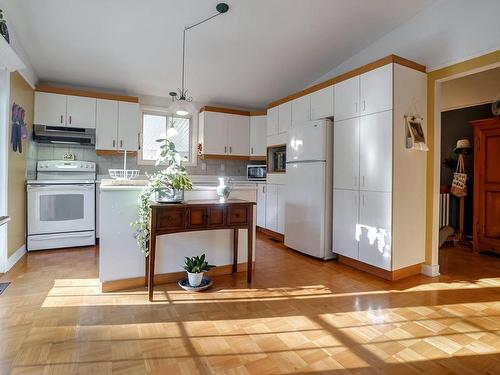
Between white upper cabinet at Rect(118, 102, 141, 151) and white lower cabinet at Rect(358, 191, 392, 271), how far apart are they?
143 inches

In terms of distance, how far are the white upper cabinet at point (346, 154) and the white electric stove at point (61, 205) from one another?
3.50 meters

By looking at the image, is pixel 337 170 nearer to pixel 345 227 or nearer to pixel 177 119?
pixel 345 227

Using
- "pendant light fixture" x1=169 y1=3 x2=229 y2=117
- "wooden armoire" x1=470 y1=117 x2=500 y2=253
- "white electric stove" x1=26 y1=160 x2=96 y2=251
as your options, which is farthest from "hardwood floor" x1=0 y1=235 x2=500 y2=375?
"pendant light fixture" x1=169 y1=3 x2=229 y2=117

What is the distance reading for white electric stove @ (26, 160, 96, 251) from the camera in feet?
12.4

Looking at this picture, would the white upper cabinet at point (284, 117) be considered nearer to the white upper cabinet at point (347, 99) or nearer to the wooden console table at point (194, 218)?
the white upper cabinet at point (347, 99)

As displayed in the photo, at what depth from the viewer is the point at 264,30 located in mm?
3527

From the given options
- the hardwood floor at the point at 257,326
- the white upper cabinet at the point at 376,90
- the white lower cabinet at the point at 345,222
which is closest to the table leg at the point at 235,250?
the hardwood floor at the point at 257,326

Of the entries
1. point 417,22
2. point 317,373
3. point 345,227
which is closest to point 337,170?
point 345,227

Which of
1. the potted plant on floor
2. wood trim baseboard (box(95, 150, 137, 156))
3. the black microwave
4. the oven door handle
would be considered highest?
wood trim baseboard (box(95, 150, 137, 156))

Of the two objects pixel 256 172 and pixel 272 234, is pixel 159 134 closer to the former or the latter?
pixel 256 172

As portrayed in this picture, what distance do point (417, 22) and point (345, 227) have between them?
256cm

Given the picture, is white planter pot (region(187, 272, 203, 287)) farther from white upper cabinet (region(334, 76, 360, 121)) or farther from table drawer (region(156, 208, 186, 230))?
white upper cabinet (region(334, 76, 360, 121))

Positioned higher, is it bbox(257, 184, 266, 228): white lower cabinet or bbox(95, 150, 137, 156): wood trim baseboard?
bbox(95, 150, 137, 156): wood trim baseboard

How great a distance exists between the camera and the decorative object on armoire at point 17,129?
3164 mm
